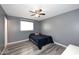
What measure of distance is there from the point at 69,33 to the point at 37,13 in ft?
1.92

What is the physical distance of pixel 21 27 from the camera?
942 millimetres

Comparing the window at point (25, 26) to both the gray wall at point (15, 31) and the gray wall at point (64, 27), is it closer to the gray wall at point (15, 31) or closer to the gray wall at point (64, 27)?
the gray wall at point (15, 31)

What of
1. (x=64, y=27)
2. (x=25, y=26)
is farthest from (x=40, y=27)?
(x=64, y=27)

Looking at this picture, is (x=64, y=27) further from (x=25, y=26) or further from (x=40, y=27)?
(x=25, y=26)

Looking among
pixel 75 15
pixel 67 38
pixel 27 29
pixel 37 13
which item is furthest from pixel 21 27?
pixel 75 15

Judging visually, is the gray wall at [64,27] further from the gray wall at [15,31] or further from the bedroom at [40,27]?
the gray wall at [15,31]

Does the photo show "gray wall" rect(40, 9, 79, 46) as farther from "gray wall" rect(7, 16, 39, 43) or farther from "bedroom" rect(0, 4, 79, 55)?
"gray wall" rect(7, 16, 39, 43)

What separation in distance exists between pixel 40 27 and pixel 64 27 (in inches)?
15.1

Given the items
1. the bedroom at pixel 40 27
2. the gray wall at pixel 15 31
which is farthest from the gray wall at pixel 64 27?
the gray wall at pixel 15 31

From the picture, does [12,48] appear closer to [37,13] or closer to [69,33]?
[37,13]

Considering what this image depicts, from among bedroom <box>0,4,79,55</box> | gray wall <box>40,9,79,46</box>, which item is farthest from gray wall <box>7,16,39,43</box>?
gray wall <box>40,9,79,46</box>

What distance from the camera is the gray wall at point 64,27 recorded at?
96 cm

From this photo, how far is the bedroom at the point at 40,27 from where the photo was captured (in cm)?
92
